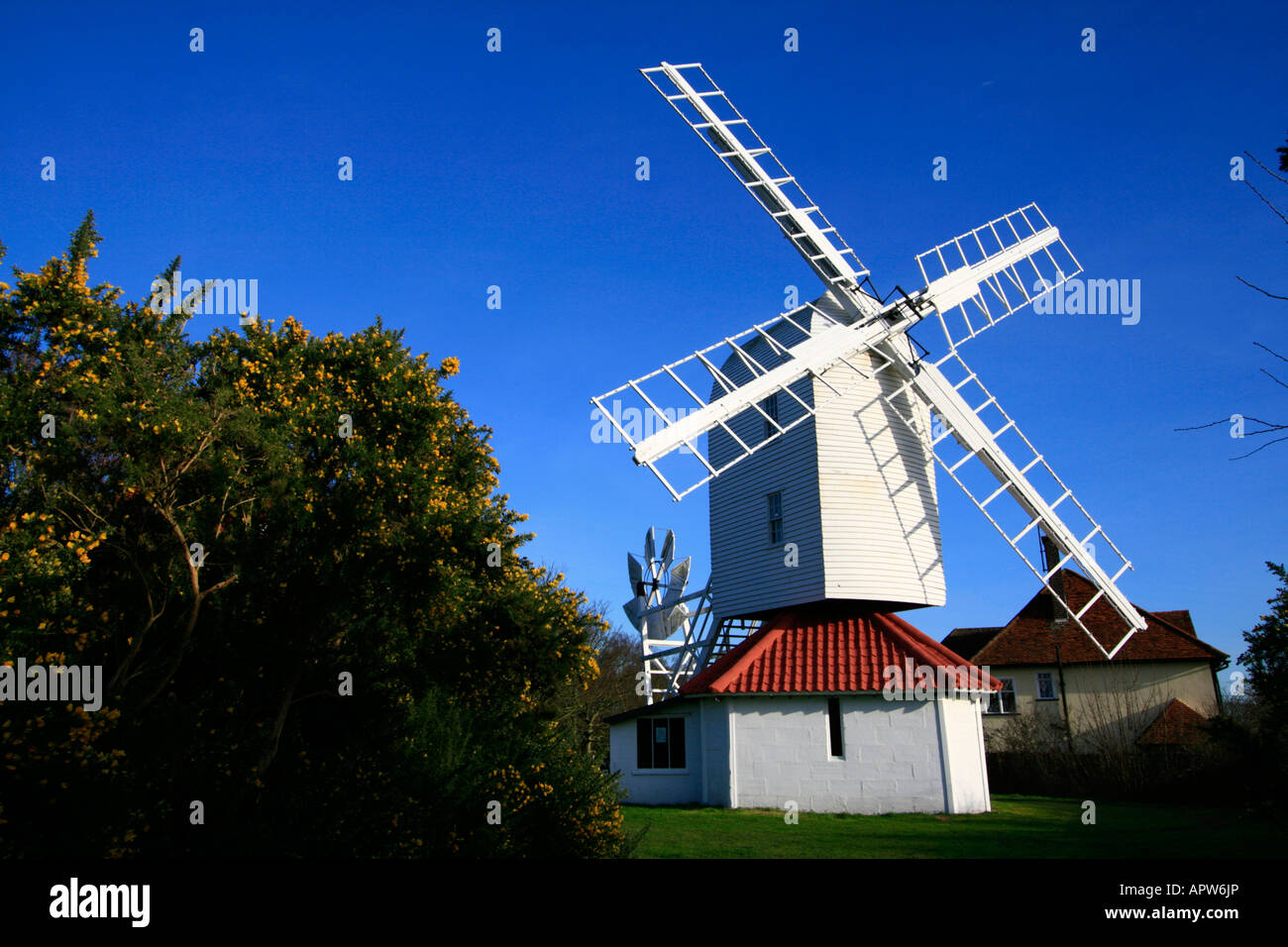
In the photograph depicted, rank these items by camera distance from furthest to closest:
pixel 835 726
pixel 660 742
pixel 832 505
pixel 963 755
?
pixel 660 742, pixel 832 505, pixel 835 726, pixel 963 755

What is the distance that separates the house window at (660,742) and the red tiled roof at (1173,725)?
18.9 metres

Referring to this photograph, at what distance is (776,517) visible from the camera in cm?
2559

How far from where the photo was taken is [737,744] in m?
24.0

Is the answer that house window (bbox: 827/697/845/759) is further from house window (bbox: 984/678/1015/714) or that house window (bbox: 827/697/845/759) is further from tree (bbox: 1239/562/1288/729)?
house window (bbox: 984/678/1015/714)

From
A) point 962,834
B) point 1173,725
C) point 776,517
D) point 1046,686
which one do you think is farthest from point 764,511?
point 1046,686

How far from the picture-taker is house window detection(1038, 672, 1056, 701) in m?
37.6

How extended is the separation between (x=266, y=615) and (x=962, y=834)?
15.1 metres

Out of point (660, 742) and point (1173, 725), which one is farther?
point (1173, 725)

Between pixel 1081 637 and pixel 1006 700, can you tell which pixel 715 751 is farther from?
pixel 1081 637

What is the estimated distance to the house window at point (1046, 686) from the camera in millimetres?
37562

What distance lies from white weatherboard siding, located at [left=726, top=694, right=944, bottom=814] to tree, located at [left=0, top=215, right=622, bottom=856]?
9.91 meters
